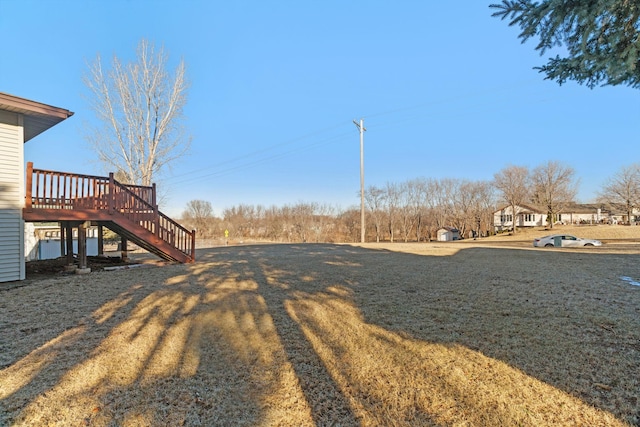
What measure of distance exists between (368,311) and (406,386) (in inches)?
82.1

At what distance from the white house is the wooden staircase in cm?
21

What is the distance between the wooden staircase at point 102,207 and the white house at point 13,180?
0.70ft

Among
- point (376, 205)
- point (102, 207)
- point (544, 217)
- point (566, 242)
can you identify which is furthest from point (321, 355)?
point (544, 217)

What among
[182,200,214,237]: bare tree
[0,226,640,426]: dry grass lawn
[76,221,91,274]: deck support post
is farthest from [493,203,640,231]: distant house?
[76,221,91,274]: deck support post

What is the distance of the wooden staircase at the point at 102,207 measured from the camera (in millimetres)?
7277

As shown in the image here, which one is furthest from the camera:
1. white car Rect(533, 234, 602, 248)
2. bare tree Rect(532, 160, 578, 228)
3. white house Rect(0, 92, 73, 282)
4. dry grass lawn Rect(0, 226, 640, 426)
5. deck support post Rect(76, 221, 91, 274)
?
bare tree Rect(532, 160, 578, 228)

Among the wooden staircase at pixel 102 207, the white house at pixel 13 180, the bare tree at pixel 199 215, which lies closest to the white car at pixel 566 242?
the wooden staircase at pixel 102 207

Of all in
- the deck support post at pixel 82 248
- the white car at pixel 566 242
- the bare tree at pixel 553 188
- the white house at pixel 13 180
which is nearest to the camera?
the white house at pixel 13 180

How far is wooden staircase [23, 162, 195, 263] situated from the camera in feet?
23.9

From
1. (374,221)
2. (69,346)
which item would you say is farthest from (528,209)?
(69,346)

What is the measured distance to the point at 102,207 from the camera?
8055mm

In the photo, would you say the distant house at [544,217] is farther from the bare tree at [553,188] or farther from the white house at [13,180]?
the white house at [13,180]

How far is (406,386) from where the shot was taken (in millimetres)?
2637

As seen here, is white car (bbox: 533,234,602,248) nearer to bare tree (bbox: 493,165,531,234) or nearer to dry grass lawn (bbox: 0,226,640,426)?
dry grass lawn (bbox: 0,226,640,426)
